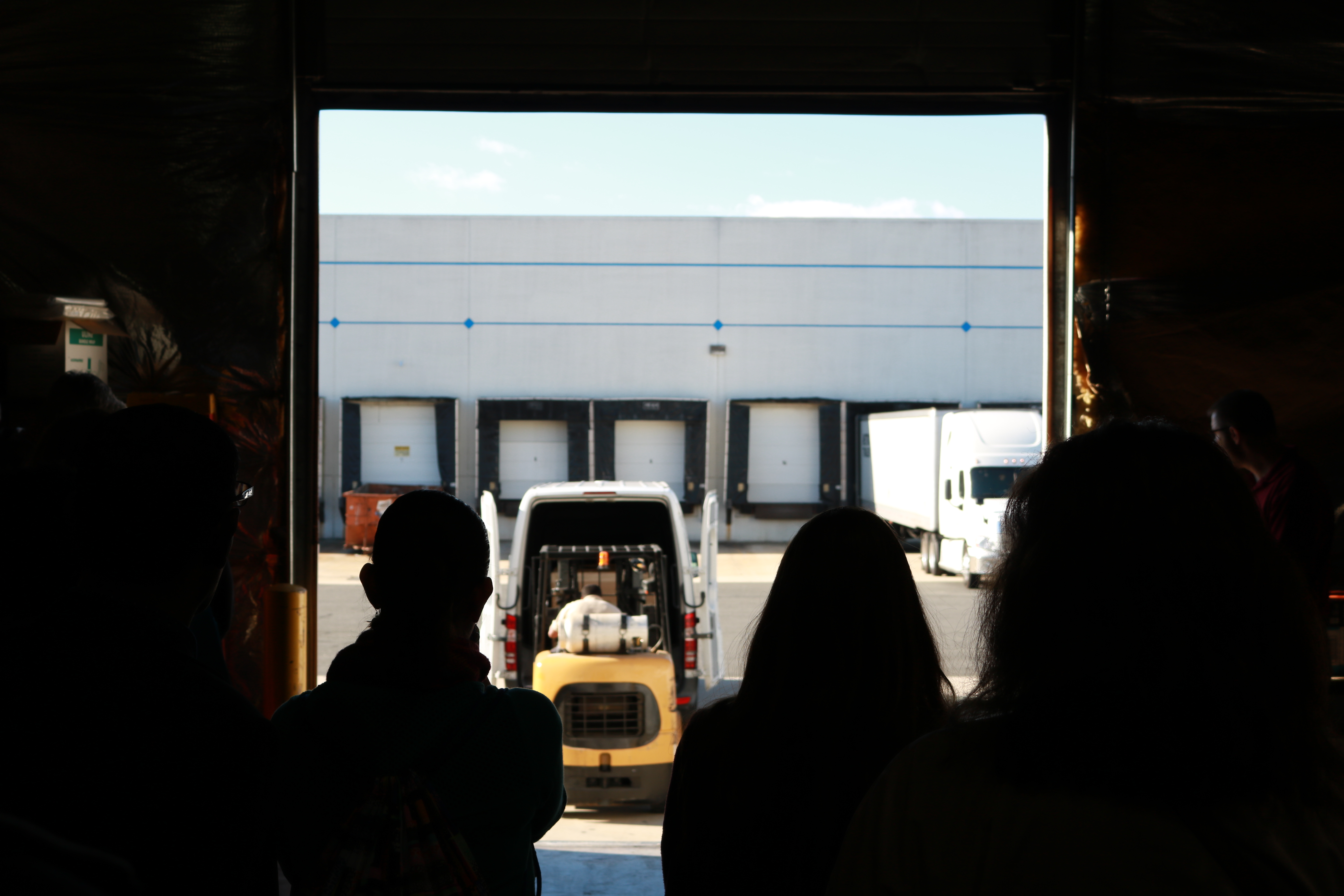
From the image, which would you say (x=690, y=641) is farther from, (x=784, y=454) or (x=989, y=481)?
(x=784, y=454)

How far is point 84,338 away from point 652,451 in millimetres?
18968

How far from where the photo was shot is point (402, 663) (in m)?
1.75

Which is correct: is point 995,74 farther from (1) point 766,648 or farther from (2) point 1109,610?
(2) point 1109,610

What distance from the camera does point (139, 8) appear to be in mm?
4902

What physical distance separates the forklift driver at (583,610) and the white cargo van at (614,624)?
8cm

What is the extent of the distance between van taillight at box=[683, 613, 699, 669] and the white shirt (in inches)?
19.9

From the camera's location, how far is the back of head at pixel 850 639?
1838mm

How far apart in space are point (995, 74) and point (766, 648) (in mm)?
4366

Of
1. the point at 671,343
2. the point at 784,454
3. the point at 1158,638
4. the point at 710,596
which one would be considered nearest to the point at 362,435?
the point at 671,343

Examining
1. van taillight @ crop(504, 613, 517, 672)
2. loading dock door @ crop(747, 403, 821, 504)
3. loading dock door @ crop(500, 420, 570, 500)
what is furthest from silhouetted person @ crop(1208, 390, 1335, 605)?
loading dock door @ crop(500, 420, 570, 500)

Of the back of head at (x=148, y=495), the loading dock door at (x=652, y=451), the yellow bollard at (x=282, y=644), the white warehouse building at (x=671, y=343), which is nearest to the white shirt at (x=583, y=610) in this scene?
the yellow bollard at (x=282, y=644)

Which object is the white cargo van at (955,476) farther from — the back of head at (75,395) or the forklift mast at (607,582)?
the back of head at (75,395)

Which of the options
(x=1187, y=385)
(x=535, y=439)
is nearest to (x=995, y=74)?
(x=1187, y=385)

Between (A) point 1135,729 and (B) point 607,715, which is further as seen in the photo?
(B) point 607,715
